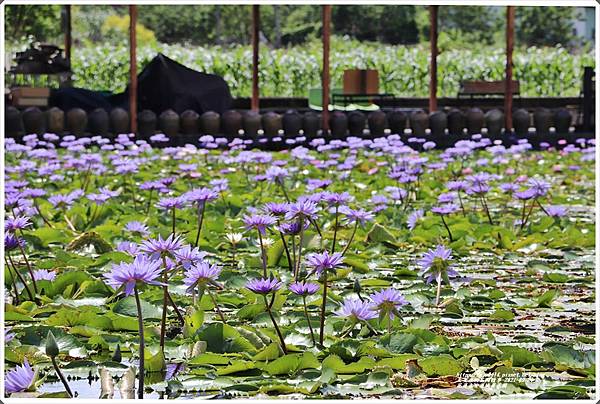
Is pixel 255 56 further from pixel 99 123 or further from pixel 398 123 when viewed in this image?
pixel 99 123

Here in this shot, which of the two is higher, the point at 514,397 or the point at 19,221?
the point at 19,221

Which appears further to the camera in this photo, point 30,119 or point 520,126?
point 520,126

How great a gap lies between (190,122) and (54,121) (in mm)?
1259

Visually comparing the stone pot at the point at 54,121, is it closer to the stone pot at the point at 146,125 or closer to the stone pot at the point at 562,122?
the stone pot at the point at 146,125

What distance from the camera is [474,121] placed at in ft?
39.7

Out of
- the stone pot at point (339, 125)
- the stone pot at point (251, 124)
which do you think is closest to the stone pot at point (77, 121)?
the stone pot at point (251, 124)

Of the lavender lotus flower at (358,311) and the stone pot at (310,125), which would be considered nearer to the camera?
the lavender lotus flower at (358,311)

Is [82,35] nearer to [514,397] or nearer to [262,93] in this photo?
[262,93]

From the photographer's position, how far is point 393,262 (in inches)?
173

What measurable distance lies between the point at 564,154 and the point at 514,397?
27.5 ft

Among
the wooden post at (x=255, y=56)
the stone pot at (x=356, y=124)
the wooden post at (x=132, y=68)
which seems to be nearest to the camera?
the wooden post at (x=132, y=68)

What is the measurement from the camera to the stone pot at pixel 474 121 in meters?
12.1

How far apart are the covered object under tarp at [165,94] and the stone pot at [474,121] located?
2614 millimetres

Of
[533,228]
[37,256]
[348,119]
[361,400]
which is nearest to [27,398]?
[361,400]
